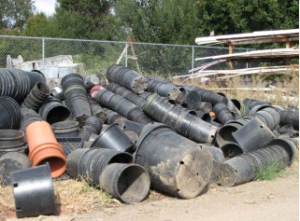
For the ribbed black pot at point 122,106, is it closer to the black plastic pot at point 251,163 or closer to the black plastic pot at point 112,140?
the black plastic pot at point 112,140

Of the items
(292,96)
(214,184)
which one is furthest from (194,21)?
(214,184)

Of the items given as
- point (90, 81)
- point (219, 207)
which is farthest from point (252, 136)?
point (90, 81)

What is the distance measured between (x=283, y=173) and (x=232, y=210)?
2331mm

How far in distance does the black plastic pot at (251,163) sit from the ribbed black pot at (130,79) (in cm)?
355

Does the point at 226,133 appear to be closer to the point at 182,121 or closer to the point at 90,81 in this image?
the point at 182,121

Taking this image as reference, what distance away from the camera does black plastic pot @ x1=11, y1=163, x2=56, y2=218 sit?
15.3ft

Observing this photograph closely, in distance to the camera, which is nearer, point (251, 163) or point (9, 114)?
point (251, 163)

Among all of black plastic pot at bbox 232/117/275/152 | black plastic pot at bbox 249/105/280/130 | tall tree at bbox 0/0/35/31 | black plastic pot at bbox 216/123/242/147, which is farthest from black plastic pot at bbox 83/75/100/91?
tall tree at bbox 0/0/35/31

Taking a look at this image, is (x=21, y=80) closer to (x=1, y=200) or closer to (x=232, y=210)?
(x=1, y=200)

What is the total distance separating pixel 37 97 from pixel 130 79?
248 cm

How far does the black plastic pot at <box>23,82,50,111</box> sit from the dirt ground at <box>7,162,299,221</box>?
3.35 m

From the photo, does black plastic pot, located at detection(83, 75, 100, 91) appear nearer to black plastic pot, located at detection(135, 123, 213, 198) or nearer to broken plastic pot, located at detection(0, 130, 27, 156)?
broken plastic pot, located at detection(0, 130, 27, 156)

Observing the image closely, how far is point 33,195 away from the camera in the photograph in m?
4.70

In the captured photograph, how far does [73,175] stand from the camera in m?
6.03
